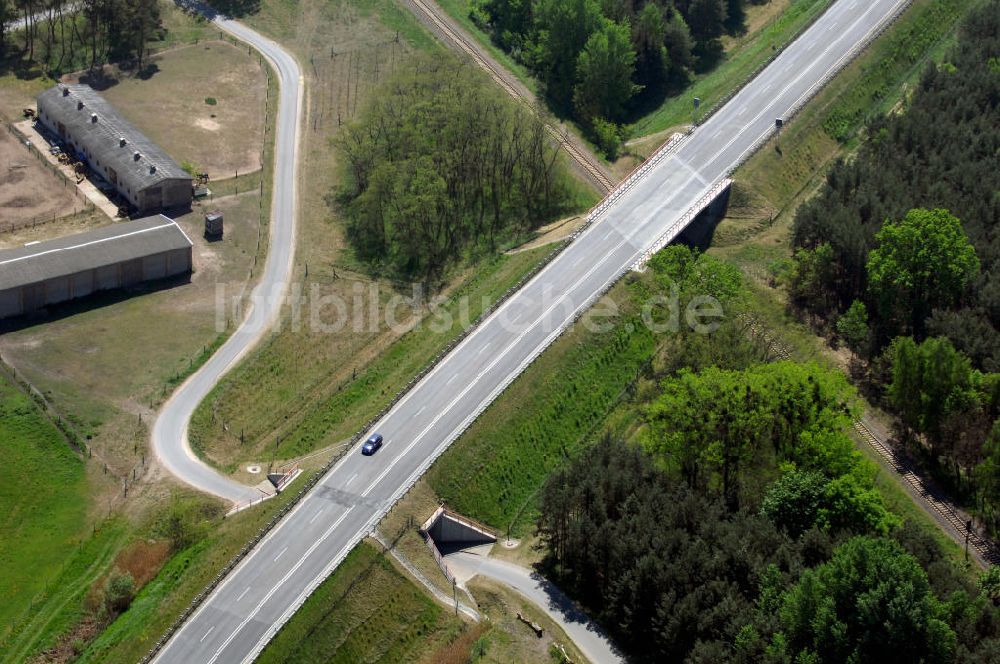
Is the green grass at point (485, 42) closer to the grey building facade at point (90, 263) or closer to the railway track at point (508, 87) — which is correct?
the railway track at point (508, 87)

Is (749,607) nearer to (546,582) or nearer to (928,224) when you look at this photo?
(546,582)

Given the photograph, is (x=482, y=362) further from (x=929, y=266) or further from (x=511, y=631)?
(x=929, y=266)

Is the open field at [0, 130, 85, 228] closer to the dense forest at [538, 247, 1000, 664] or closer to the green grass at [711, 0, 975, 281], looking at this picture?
A: the dense forest at [538, 247, 1000, 664]

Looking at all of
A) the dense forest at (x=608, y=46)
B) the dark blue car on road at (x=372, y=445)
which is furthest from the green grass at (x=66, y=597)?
the dense forest at (x=608, y=46)

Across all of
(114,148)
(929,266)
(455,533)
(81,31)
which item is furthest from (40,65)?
(929,266)

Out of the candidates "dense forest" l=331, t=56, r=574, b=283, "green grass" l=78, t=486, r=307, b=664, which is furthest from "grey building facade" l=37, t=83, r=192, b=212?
"green grass" l=78, t=486, r=307, b=664

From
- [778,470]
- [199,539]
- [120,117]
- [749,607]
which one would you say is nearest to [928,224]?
[778,470]
